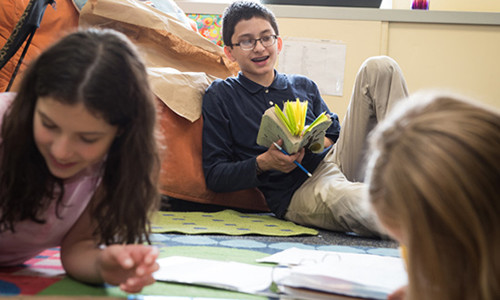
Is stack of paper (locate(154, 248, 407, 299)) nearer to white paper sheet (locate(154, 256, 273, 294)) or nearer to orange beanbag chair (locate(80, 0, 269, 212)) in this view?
white paper sheet (locate(154, 256, 273, 294))

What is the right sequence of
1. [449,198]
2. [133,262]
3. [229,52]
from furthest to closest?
[229,52], [133,262], [449,198]

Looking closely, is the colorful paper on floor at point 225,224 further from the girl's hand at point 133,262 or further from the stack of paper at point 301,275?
the girl's hand at point 133,262

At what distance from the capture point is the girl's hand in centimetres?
71

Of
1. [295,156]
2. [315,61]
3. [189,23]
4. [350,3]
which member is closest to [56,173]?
[295,156]

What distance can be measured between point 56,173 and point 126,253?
7.3 inches

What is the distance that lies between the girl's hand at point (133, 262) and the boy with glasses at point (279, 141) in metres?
0.87

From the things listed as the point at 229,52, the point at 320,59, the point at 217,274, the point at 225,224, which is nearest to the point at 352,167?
the point at 225,224

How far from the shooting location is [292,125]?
1.48 metres

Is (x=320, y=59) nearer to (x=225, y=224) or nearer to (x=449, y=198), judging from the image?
(x=225, y=224)

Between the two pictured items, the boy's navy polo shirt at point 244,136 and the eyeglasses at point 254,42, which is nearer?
the boy's navy polo shirt at point 244,136

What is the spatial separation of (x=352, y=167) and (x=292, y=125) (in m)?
0.38

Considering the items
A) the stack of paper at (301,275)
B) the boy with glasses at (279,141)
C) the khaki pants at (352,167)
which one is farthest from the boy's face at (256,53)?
the stack of paper at (301,275)

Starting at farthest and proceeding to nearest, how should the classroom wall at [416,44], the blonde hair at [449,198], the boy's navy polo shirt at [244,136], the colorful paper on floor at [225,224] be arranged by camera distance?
the classroom wall at [416,44] → the boy's navy polo shirt at [244,136] → the colorful paper on floor at [225,224] → the blonde hair at [449,198]

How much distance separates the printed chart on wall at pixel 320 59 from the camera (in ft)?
8.02
